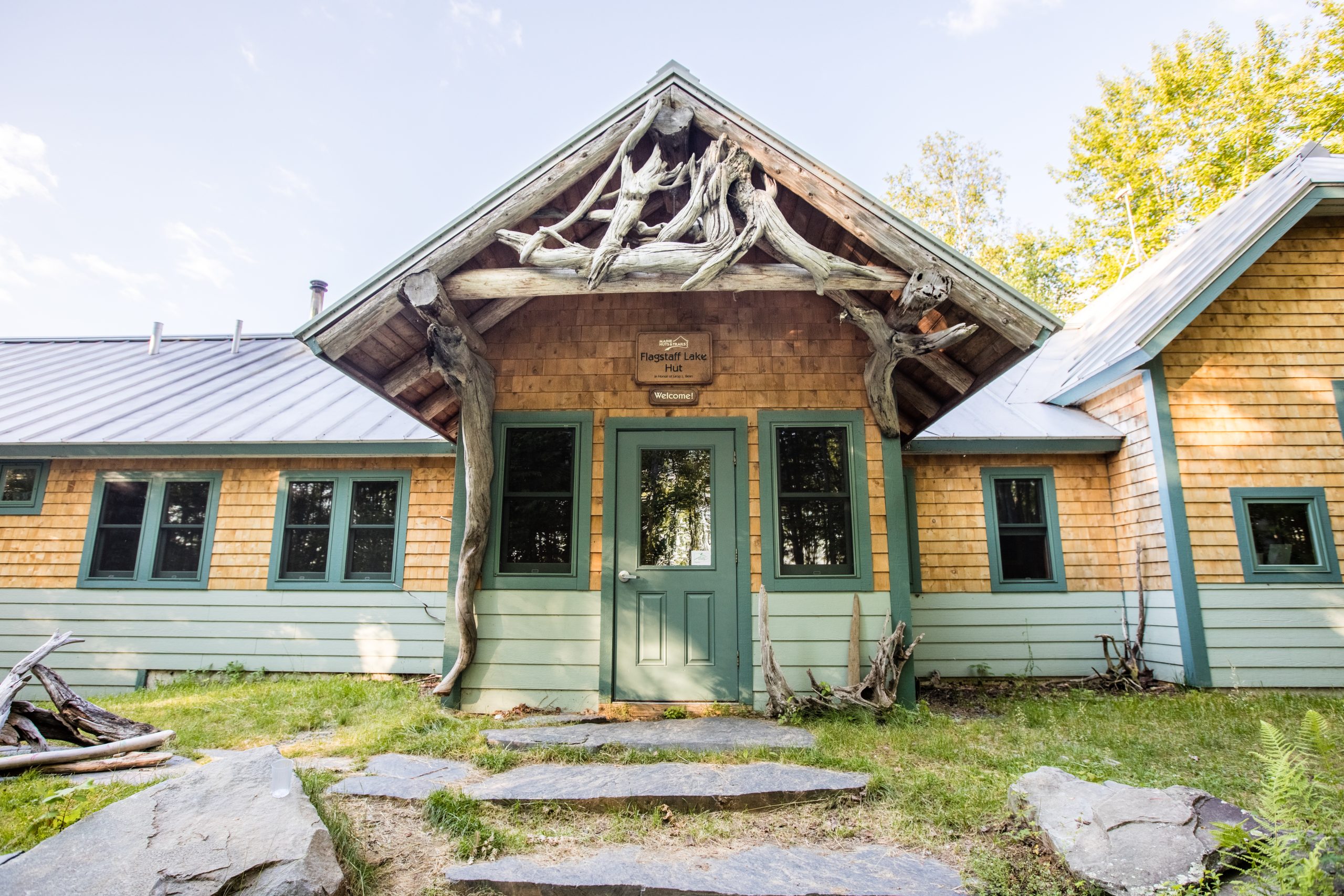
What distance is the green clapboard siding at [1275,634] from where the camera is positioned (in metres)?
6.36

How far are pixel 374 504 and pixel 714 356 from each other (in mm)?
4496

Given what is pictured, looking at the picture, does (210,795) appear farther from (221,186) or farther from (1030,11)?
(1030,11)

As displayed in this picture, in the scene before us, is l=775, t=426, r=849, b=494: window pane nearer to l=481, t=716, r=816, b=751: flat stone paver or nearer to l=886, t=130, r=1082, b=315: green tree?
l=481, t=716, r=816, b=751: flat stone paver

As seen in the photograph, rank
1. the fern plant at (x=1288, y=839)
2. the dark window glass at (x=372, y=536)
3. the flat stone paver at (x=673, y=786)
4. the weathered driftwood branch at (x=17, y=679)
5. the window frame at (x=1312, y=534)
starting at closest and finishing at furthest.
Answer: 1. the fern plant at (x=1288, y=839)
2. the flat stone paver at (x=673, y=786)
3. the weathered driftwood branch at (x=17, y=679)
4. the window frame at (x=1312, y=534)
5. the dark window glass at (x=372, y=536)

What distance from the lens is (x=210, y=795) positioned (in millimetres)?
2703

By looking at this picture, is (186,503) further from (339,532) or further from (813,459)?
(813,459)

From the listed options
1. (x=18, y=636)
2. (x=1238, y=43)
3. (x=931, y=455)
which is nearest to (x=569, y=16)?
(x=931, y=455)

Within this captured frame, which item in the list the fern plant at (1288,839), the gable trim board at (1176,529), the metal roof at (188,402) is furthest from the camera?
the metal roof at (188,402)

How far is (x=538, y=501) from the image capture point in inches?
226

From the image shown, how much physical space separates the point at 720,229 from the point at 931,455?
4226 mm

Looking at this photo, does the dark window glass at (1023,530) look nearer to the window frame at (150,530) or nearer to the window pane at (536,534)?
the window pane at (536,534)

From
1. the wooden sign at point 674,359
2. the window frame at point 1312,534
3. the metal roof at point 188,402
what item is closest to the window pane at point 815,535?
the wooden sign at point 674,359

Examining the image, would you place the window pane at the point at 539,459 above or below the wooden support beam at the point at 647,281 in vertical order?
below

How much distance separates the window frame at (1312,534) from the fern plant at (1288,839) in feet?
15.9
